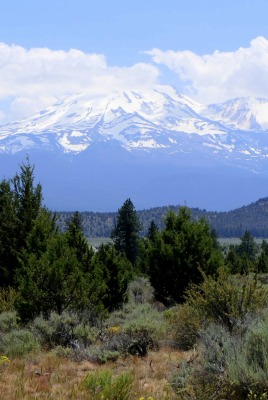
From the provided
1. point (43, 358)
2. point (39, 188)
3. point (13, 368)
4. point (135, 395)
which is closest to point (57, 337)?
point (43, 358)

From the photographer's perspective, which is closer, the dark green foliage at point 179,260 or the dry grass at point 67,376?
the dry grass at point 67,376

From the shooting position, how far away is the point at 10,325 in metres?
13.2

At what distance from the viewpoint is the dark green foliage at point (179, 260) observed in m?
20.9

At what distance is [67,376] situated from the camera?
792cm

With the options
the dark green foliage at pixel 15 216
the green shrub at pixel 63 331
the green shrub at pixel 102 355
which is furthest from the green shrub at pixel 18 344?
the dark green foliage at pixel 15 216

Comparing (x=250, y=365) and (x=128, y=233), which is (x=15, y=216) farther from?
(x=128, y=233)

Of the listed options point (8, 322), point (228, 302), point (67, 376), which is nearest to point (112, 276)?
point (8, 322)

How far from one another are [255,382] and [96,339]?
497 centimetres

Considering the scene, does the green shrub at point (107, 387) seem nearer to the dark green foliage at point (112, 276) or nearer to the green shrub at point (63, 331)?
the green shrub at point (63, 331)

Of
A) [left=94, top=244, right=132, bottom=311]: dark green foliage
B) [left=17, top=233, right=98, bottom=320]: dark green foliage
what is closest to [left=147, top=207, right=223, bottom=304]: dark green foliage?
[left=94, top=244, right=132, bottom=311]: dark green foliage

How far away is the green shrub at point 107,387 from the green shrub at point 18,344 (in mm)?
3236

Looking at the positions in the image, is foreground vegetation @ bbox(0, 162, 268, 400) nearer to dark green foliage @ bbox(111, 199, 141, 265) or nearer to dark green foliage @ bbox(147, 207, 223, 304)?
dark green foliage @ bbox(147, 207, 223, 304)

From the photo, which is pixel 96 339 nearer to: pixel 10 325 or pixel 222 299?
pixel 222 299

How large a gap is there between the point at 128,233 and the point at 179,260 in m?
35.3
